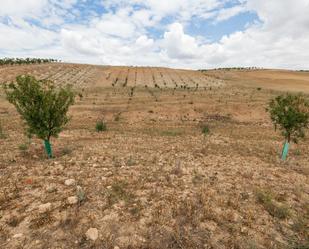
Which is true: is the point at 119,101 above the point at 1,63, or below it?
below

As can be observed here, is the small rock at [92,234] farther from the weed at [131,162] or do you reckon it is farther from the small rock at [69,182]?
the weed at [131,162]

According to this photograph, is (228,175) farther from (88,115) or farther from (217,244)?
(88,115)

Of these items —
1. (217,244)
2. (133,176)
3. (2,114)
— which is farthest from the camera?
(2,114)

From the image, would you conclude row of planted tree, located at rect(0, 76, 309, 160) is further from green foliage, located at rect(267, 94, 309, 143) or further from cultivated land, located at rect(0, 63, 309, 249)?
cultivated land, located at rect(0, 63, 309, 249)

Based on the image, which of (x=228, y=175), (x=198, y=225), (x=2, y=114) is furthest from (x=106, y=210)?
(x=2, y=114)

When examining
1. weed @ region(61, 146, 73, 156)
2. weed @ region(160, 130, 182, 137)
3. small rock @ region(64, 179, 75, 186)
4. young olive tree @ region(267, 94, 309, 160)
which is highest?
young olive tree @ region(267, 94, 309, 160)

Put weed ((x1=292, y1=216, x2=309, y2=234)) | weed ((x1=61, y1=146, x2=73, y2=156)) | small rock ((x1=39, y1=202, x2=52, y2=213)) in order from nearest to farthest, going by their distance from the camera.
A: weed ((x1=292, y1=216, x2=309, y2=234)) < small rock ((x1=39, y1=202, x2=52, y2=213)) < weed ((x1=61, y1=146, x2=73, y2=156))

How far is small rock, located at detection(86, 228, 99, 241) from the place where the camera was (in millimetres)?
5237

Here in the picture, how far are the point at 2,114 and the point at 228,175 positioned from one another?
2501 cm

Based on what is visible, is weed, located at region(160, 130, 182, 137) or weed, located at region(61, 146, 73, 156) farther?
weed, located at region(160, 130, 182, 137)

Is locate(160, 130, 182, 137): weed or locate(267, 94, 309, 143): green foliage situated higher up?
locate(267, 94, 309, 143): green foliage

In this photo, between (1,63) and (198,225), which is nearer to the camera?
(198,225)

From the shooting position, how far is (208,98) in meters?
34.4

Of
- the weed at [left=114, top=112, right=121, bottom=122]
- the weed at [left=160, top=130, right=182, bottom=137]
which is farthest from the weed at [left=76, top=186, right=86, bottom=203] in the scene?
the weed at [left=114, top=112, right=121, bottom=122]
